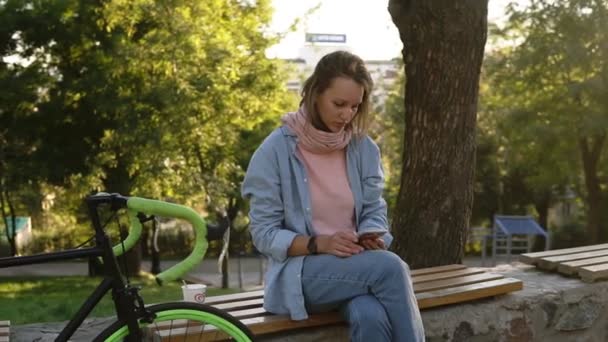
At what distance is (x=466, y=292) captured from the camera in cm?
401

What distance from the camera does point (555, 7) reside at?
2014cm

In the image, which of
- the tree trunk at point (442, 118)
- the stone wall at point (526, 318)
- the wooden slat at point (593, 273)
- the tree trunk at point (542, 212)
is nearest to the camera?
the stone wall at point (526, 318)

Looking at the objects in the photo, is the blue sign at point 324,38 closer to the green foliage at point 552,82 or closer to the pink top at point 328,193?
the green foliage at point 552,82

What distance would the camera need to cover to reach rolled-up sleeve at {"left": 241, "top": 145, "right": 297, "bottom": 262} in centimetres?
334

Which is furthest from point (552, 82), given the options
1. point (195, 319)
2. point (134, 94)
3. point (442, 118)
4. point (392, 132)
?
point (195, 319)

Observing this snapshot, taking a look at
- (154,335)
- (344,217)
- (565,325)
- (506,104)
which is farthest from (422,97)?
(506,104)

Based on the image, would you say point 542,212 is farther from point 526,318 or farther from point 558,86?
point 526,318

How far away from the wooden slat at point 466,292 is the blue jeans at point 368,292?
64 centimetres

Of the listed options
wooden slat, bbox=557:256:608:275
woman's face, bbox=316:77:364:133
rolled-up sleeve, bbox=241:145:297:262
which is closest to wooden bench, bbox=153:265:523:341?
rolled-up sleeve, bbox=241:145:297:262

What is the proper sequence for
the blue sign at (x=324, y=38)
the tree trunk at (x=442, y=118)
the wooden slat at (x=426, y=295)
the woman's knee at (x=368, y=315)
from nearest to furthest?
the woman's knee at (x=368, y=315) → the wooden slat at (x=426, y=295) → the tree trunk at (x=442, y=118) → the blue sign at (x=324, y=38)

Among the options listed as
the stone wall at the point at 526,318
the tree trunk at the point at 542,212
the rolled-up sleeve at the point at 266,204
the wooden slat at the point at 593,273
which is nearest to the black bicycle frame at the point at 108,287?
the rolled-up sleeve at the point at 266,204

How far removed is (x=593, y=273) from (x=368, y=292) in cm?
192

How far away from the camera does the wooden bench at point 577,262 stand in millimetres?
4672

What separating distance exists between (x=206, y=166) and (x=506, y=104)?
30.5 feet
